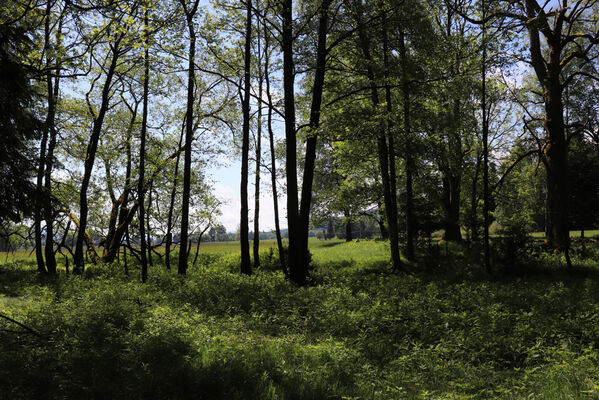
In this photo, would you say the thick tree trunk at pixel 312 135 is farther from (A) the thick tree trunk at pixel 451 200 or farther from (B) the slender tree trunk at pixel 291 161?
(A) the thick tree trunk at pixel 451 200

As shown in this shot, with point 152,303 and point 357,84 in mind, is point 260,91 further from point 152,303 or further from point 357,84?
point 152,303

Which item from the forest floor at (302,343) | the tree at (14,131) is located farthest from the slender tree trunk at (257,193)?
the tree at (14,131)

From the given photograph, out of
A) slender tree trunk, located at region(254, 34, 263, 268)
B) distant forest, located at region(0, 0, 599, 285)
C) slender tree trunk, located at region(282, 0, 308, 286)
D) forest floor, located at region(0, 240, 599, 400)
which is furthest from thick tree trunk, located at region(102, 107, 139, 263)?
slender tree trunk, located at region(282, 0, 308, 286)

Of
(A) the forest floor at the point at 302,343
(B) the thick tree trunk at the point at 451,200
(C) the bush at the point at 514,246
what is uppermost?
(B) the thick tree trunk at the point at 451,200

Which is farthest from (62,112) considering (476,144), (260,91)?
(476,144)

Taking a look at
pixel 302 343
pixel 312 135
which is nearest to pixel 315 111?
pixel 312 135

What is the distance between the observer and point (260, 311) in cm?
1006

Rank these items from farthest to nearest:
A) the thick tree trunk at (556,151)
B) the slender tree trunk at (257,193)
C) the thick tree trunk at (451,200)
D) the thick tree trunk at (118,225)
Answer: the thick tree trunk at (451,200), the thick tree trunk at (118,225), the slender tree trunk at (257,193), the thick tree trunk at (556,151)

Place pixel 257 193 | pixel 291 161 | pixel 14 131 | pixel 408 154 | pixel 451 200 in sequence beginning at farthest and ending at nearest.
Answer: pixel 451 200, pixel 257 193, pixel 408 154, pixel 291 161, pixel 14 131

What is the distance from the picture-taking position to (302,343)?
25.1 ft

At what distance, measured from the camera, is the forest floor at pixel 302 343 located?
5230 mm

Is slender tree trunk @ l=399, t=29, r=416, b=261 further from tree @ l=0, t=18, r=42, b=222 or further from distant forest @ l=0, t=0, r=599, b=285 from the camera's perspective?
tree @ l=0, t=18, r=42, b=222

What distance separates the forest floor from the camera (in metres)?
5.23

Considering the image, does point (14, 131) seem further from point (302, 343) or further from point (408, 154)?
point (408, 154)
